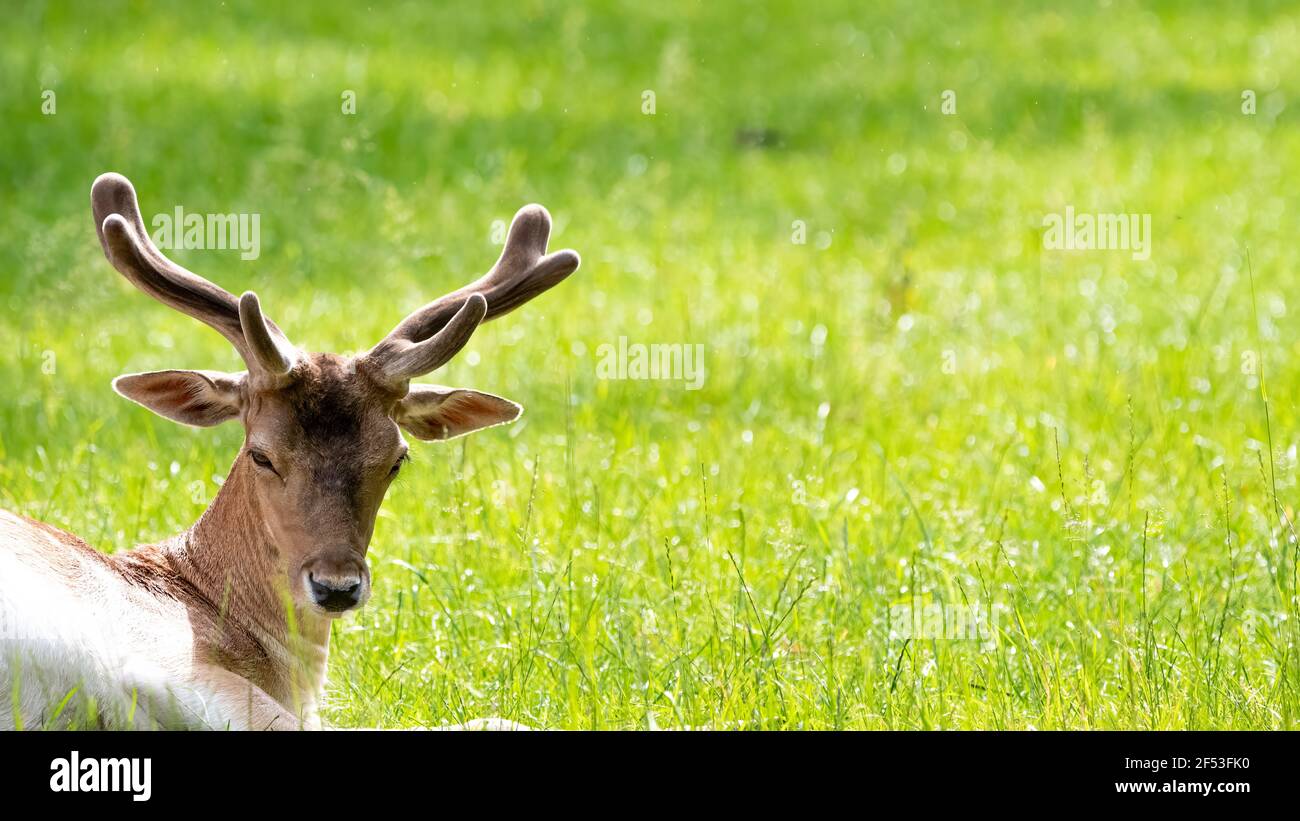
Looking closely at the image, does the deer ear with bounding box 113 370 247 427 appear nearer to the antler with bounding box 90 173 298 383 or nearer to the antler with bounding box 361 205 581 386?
the antler with bounding box 90 173 298 383

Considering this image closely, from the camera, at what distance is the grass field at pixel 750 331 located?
519cm

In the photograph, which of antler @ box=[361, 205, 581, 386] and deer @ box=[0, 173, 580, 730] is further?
antler @ box=[361, 205, 581, 386]

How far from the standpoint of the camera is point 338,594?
4473 millimetres

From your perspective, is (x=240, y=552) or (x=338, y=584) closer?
(x=338, y=584)

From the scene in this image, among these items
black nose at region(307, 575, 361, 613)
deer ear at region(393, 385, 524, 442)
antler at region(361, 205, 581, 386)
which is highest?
antler at region(361, 205, 581, 386)

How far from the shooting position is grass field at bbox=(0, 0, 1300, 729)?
5188 millimetres

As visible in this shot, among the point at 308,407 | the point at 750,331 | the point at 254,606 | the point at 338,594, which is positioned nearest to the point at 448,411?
the point at 308,407

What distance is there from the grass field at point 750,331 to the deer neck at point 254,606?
0.17m

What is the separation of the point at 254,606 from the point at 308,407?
65 centimetres

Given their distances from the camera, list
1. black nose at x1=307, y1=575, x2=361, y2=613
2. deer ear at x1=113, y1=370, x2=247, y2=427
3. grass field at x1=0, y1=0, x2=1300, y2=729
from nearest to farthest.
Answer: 1. black nose at x1=307, y1=575, x2=361, y2=613
2. deer ear at x1=113, y1=370, x2=247, y2=427
3. grass field at x1=0, y1=0, x2=1300, y2=729

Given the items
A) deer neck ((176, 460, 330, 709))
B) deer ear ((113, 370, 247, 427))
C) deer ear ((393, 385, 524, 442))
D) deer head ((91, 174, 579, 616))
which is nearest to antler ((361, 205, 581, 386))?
deer head ((91, 174, 579, 616))

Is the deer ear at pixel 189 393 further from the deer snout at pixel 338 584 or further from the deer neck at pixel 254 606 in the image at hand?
the deer snout at pixel 338 584

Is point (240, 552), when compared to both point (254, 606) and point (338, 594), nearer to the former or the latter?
point (254, 606)
